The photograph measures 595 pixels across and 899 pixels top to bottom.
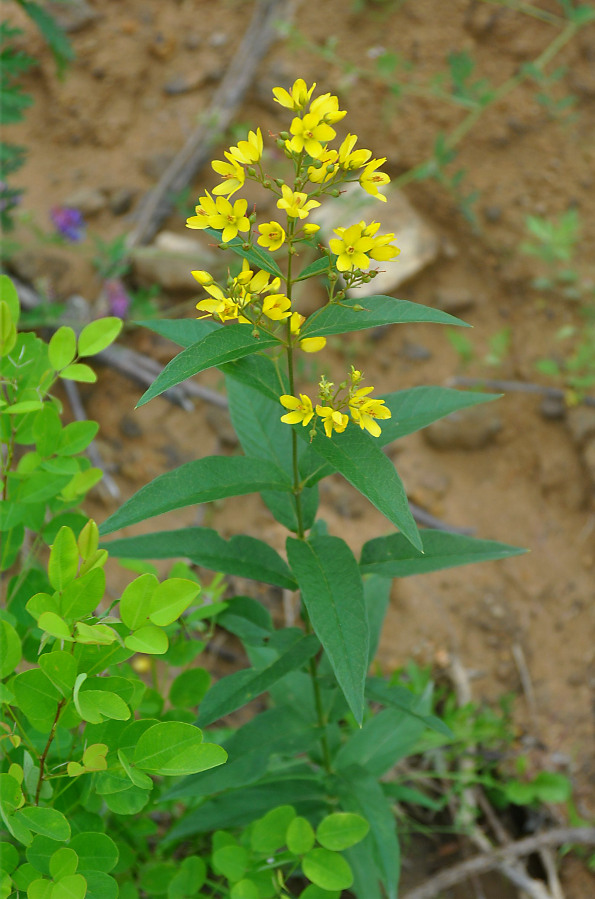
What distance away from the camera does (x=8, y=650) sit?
1.24 metres

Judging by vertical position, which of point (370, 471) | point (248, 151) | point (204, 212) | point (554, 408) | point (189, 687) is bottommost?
point (554, 408)

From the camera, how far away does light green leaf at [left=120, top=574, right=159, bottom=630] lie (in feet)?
3.82

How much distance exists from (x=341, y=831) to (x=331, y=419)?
813 mm

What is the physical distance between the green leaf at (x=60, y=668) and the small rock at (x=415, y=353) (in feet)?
8.34

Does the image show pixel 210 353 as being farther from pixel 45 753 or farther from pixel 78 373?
pixel 45 753

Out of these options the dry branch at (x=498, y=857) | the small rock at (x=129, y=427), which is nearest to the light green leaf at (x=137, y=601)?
the dry branch at (x=498, y=857)

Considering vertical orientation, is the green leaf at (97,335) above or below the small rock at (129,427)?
above

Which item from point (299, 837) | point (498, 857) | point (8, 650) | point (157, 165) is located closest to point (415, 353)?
point (157, 165)

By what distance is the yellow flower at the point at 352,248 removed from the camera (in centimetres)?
116

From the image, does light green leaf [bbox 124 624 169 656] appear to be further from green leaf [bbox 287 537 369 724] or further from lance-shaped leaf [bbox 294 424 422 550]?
lance-shaped leaf [bbox 294 424 422 550]

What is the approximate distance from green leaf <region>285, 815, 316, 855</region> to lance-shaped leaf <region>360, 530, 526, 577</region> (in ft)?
1.65

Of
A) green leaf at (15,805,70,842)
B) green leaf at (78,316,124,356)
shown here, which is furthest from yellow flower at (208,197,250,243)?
green leaf at (15,805,70,842)

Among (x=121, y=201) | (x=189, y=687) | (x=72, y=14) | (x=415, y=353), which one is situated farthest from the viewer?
(x=72, y=14)

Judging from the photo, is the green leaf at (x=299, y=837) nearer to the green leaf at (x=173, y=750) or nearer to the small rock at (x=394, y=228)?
the green leaf at (x=173, y=750)
